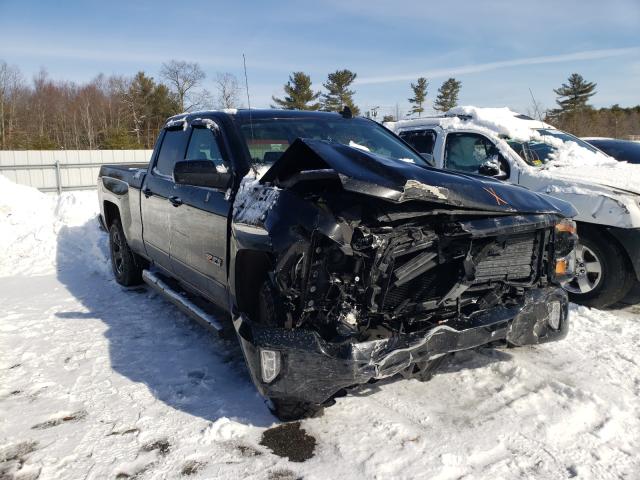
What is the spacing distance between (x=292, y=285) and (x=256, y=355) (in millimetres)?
406

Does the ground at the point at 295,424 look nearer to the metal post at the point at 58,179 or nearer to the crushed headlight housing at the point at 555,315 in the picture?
the crushed headlight housing at the point at 555,315

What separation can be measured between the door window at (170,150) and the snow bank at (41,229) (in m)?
2.72

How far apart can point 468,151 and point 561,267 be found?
3.67 m

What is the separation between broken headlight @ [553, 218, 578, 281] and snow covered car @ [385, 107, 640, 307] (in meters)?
1.35

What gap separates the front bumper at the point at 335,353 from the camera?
8.48ft

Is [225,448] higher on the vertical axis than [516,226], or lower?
lower

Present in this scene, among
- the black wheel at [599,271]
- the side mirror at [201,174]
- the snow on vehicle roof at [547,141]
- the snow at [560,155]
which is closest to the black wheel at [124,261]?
the side mirror at [201,174]

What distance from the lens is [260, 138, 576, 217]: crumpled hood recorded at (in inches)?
101

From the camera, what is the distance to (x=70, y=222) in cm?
893

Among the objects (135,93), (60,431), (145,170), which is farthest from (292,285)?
(135,93)

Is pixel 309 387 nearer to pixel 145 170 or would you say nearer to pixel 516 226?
pixel 516 226

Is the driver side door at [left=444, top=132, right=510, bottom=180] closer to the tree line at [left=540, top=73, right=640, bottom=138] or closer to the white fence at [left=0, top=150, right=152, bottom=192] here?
the white fence at [left=0, top=150, right=152, bottom=192]

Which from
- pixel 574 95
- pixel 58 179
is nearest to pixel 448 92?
pixel 574 95

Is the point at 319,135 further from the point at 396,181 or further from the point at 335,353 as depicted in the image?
the point at 335,353
